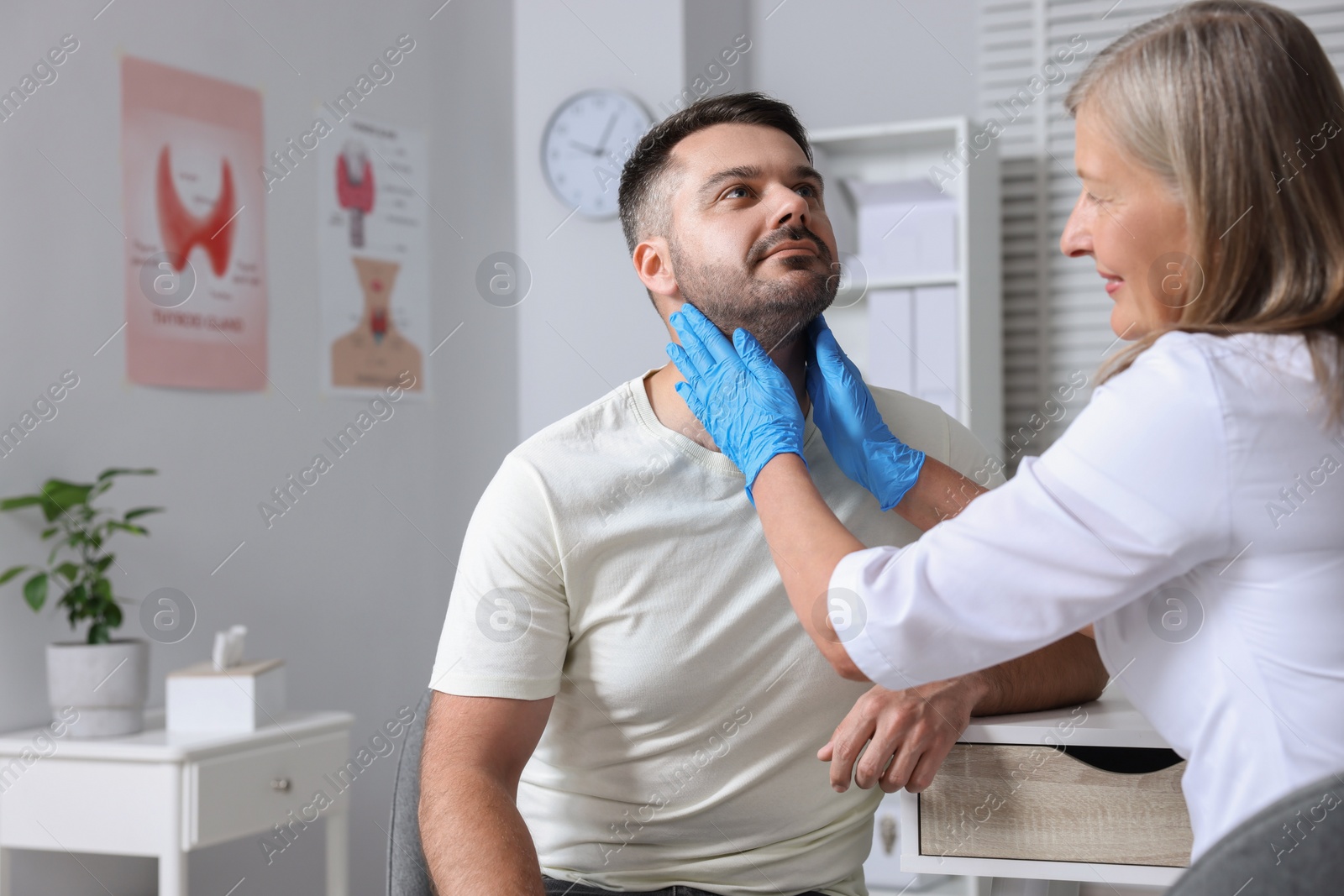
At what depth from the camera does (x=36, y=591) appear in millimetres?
2088

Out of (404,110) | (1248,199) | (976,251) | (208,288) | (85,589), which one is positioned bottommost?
(85,589)

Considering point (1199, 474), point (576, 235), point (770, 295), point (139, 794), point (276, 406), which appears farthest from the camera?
point (576, 235)

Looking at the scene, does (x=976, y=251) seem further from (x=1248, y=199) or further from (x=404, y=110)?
(x=1248, y=199)

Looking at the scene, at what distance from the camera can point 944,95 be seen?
355 cm

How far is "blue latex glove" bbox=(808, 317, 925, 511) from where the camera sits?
1353mm

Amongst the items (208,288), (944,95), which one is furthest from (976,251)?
(208,288)

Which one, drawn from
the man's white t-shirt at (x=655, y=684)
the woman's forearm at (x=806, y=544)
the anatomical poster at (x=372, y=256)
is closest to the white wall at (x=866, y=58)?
the anatomical poster at (x=372, y=256)

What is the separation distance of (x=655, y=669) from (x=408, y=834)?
0.30 m

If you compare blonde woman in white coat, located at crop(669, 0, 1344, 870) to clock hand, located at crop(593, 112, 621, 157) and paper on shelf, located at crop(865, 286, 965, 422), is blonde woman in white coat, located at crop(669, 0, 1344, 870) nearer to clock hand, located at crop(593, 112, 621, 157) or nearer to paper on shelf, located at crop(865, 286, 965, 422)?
paper on shelf, located at crop(865, 286, 965, 422)

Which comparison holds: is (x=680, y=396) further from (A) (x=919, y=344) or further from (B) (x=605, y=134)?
(B) (x=605, y=134)

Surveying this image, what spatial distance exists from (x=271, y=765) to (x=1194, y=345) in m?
1.82

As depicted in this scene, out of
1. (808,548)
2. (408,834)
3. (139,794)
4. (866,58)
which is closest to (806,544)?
(808,548)

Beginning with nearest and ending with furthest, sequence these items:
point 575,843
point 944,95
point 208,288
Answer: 1. point 575,843
2. point 208,288
3. point 944,95

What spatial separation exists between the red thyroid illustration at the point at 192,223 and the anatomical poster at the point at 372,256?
0.29 meters
